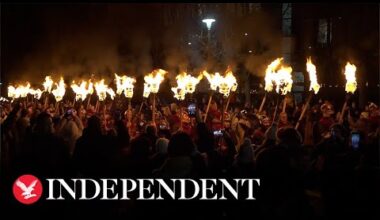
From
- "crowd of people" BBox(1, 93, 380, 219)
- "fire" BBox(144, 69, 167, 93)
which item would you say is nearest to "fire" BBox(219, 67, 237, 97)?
"fire" BBox(144, 69, 167, 93)

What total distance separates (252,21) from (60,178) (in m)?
25.3

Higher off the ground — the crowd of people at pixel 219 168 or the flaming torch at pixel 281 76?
the flaming torch at pixel 281 76

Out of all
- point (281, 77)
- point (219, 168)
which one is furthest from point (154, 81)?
point (219, 168)

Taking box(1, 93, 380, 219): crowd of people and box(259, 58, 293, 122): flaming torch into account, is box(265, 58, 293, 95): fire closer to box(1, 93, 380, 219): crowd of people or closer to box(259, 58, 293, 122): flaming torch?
box(259, 58, 293, 122): flaming torch

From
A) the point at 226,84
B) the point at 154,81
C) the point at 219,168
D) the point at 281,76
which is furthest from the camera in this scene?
the point at 226,84

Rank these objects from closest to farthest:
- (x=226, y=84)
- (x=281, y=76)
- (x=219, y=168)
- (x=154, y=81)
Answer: (x=219, y=168), (x=281, y=76), (x=154, y=81), (x=226, y=84)

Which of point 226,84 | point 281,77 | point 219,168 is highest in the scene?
point 226,84

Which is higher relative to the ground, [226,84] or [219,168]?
[226,84]

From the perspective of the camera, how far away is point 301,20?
3388cm

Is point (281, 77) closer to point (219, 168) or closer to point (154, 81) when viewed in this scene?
point (154, 81)

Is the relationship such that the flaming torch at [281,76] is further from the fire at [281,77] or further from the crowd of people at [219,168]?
the crowd of people at [219,168]

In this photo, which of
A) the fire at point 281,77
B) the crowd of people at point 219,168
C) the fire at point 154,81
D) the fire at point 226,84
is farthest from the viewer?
the fire at point 226,84

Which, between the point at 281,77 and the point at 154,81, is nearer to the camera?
the point at 281,77

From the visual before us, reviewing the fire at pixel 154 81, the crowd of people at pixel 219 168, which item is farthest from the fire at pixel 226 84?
the crowd of people at pixel 219 168
